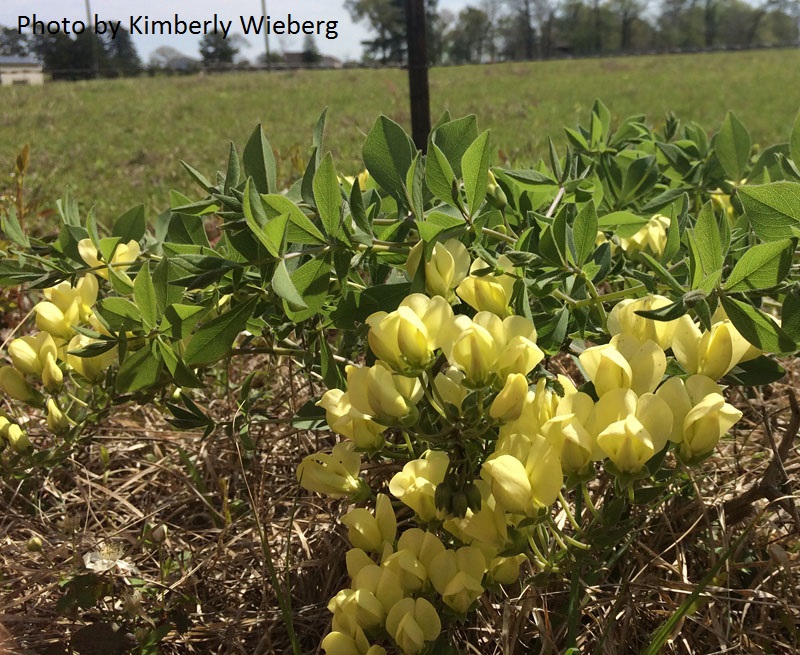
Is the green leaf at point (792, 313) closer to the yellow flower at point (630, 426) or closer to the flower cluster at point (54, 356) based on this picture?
the yellow flower at point (630, 426)

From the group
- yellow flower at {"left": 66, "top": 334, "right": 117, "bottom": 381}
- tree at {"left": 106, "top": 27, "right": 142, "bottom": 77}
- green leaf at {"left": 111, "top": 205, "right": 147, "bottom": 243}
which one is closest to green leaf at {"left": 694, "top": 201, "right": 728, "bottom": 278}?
yellow flower at {"left": 66, "top": 334, "right": 117, "bottom": 381}

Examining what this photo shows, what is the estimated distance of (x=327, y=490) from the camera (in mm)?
659

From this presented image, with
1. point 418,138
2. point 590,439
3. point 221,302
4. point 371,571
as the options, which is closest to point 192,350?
point 221,302

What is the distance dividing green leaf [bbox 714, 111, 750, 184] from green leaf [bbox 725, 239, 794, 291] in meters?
0.63

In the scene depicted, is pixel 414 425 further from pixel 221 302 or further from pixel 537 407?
pixel 221 302

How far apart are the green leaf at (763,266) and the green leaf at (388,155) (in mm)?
340

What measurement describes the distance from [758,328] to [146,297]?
0.56 meters

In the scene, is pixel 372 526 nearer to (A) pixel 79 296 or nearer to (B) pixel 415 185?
(B) pixel 415 185

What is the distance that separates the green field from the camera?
3887 millimetres

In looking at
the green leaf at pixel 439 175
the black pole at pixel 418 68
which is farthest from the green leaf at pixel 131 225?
the black pole at pixel 418 68

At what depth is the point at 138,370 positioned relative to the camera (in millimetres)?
763

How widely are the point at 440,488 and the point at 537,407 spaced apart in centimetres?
10

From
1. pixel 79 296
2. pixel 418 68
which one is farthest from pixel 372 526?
pixel 418 68

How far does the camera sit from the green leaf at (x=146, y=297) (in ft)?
2.34
